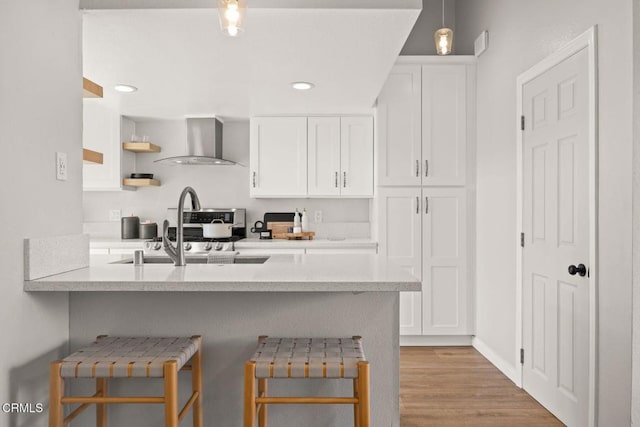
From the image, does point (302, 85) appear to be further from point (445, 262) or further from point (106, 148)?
point (106, 148)

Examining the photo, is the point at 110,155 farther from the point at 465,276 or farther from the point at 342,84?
the point at 465,276

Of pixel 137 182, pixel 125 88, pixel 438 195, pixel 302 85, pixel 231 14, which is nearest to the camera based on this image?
pixel 231 14

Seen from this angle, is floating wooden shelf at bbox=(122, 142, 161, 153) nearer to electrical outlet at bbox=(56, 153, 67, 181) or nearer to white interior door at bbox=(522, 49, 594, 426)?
electrical outlet at bbox=(56, 153, 67, 181)

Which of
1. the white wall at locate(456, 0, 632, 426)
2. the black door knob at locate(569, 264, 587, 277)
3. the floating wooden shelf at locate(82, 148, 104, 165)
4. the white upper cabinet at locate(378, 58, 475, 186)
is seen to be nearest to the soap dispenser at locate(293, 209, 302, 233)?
the white upper cabinet at locate(378, 58, 475, 186)

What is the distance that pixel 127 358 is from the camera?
165cm

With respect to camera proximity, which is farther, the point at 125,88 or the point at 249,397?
the point at 125,88

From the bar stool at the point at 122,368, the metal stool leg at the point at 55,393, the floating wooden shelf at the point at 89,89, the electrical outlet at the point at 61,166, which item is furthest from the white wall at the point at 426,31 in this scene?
the metal stool leg at the point at 55,393

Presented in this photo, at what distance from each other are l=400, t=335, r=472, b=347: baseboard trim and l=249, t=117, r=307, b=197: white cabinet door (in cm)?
165

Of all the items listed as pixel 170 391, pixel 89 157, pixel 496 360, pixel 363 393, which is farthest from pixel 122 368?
pixel 496 360

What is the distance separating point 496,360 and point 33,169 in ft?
10.8

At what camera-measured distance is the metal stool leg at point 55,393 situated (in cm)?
161

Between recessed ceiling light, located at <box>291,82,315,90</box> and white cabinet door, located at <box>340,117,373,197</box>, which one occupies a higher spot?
recessed ceiling light, located at <box>291,82,315,90</box>

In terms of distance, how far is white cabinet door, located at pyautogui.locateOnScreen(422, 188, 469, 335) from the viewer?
164 inches

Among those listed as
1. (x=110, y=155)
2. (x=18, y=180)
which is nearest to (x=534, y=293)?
(x=18, y=180)
